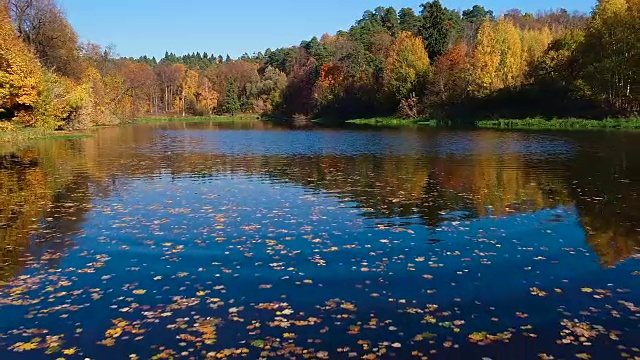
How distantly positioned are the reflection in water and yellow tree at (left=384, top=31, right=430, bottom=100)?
5039 centimetres

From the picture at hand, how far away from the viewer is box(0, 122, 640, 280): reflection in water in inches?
578

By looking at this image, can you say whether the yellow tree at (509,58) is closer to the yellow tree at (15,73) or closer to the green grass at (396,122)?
the green grass at (396,122)

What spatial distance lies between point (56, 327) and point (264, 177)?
1645 cm

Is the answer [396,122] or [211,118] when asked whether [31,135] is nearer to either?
[396,122]

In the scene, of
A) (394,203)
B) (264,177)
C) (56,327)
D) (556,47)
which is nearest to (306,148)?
(264,177)

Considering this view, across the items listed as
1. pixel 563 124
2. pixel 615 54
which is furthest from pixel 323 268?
pixel 615 54

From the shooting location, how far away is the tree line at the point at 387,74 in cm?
5738

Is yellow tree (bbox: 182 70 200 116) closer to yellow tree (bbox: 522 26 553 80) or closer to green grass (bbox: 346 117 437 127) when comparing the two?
green grass (bbox: 346 117 437 127)

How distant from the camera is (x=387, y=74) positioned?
309ft

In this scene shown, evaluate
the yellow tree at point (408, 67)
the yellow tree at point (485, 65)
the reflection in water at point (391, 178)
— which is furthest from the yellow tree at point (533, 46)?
the reflection in water at point (391, 178)

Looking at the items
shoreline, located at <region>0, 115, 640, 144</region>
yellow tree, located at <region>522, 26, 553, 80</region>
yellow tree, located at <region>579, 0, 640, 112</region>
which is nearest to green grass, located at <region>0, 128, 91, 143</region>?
shoreline, located at <region>0, 115, 640, 144</region>

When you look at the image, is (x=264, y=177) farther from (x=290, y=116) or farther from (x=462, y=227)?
(x=290, y=116)

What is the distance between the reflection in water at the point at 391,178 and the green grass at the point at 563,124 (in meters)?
15.6

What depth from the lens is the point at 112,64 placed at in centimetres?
12006
